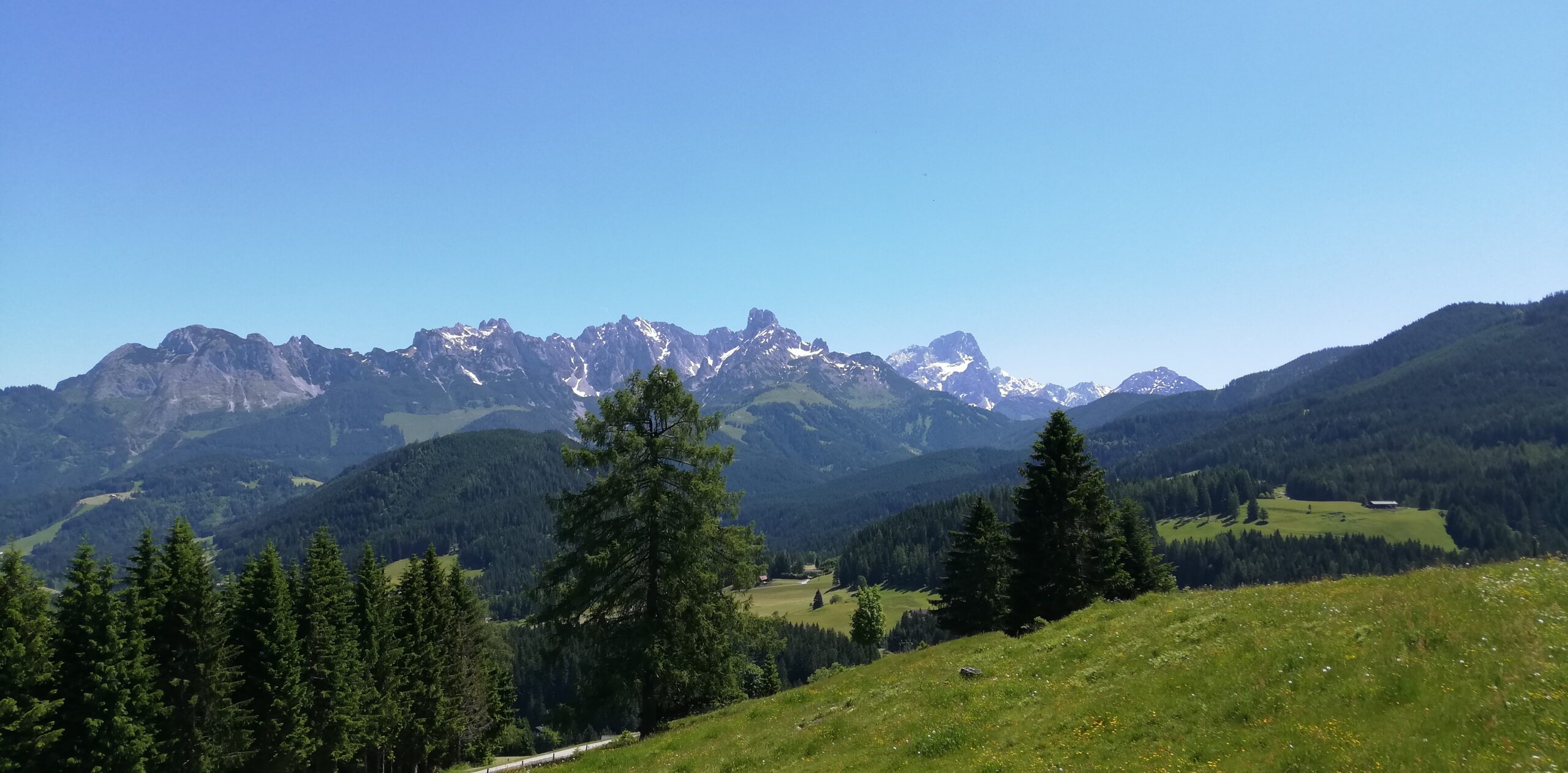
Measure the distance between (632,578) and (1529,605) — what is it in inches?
1212

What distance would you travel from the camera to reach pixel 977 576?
62.5 m

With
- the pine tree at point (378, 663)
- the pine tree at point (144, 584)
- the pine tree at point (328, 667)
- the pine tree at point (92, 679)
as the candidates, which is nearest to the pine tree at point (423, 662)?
the pine tree at point (378, 663)

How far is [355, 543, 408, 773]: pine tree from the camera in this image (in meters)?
50.3

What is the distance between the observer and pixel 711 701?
40.0m

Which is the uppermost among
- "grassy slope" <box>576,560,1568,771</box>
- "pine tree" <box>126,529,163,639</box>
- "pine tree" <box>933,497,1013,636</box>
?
"pine tree" <box>126,529,163,639</box>

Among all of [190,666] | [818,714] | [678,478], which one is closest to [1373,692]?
[818,714]

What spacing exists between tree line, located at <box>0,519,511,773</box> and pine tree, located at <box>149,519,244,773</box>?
0.07 metres

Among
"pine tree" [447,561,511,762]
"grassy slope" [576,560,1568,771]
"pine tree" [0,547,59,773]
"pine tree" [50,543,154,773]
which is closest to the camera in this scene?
"grassy slope" [576,560,1568,771]

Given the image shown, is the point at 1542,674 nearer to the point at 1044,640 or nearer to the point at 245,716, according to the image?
the point at 1044,640

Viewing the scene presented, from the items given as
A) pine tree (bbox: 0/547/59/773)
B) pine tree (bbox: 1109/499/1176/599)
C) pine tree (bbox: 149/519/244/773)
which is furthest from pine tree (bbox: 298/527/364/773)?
pine tree (bbox: 1109/499/1176/599)

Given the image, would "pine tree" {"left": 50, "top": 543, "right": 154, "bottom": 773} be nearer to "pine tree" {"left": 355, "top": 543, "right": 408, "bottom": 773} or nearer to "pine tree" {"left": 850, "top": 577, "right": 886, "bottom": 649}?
"pine tree" {"left": 355, "top": 543, "right": 408, "bottom": 773}

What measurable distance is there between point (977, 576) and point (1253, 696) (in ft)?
157

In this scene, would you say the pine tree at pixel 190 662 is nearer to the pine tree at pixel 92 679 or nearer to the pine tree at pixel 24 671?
the pine tree at pixel 92 679

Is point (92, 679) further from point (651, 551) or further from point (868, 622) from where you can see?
point (868, 622)
